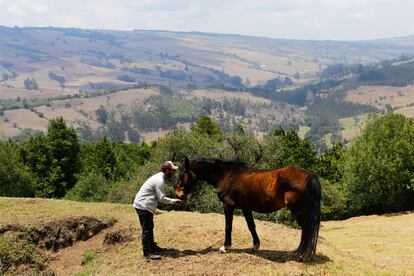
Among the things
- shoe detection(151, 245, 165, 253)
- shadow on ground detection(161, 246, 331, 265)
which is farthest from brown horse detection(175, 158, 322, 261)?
shoe detection(151, 245, 165, 253)

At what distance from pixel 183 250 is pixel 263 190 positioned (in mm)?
3988

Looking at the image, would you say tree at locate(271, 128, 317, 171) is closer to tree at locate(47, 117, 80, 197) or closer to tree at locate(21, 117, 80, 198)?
tree at locate(47, 117, 80, 197)

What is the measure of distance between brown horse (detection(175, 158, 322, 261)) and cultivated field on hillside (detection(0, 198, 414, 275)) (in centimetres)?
78

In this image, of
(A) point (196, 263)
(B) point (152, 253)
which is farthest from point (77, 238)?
(A) point (196, 263)

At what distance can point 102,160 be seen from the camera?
70.4m

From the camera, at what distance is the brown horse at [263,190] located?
13625 millimetres

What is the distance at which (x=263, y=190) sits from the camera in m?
14.5

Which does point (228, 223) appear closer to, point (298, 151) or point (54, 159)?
point (54, 159)

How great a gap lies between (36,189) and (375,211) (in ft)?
157

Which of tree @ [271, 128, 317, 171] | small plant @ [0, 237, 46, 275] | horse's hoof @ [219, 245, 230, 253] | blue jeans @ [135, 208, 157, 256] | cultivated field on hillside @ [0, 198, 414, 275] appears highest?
blue jeans @ [135, 208, 157, 256]

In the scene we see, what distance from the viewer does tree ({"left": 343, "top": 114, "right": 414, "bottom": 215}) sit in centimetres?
5597

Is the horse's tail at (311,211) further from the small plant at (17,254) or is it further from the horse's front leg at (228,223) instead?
the small plant at (17,254)

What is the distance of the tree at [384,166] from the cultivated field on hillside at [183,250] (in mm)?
31112

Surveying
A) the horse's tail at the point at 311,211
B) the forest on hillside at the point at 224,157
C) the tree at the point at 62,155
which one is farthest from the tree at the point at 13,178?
the horse's tail at the point at 311,211
